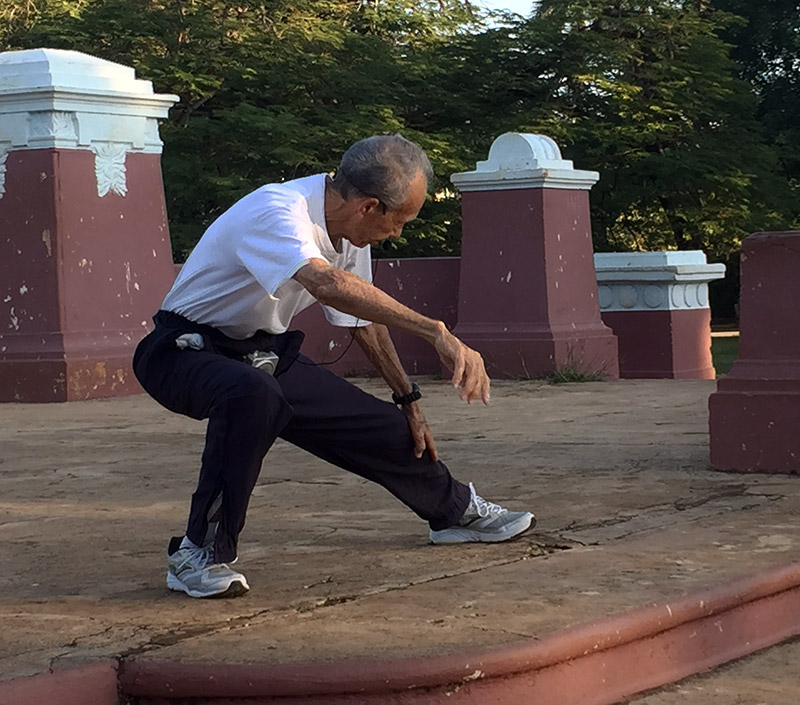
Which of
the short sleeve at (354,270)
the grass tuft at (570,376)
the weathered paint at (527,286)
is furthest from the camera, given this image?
the weathered paint at (527,286)

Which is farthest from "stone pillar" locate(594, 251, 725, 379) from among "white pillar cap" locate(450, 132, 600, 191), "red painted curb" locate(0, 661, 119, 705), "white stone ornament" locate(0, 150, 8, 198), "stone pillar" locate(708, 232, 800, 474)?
"red painted curb" locate(0, 661, 119, 705)

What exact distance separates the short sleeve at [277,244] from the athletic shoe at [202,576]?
2.30 feet

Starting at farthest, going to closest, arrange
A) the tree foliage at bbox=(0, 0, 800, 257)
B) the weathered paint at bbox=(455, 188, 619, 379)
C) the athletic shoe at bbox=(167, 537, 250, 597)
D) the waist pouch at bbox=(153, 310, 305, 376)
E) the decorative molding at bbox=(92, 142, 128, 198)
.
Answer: the tree foliage at bbox=(0, 0, 800, 257), the weathered paint at bbox=(455, 188, 619, 379), the decorative molding at bbox=(92, 142, 128, 198), the waist pouch at bbox=(153, 310, 305, 376), the athletic shoe at bbox=(167, 537, 250, 597)

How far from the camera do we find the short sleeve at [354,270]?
3.95 m

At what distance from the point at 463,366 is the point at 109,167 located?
6792 mm

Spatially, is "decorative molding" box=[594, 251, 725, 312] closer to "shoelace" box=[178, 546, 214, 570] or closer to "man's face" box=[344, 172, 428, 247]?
"man's face" box=[344, 172, 428, 247]

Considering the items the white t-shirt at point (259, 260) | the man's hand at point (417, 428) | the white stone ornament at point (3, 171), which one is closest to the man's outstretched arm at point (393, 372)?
the man's hand at point (417, 428)

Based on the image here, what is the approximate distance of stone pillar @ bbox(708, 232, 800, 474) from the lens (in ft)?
17.9

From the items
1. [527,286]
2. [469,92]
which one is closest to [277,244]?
[527,286]

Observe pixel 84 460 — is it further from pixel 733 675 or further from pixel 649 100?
pixel 649 100

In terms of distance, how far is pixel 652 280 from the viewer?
41.1 feet

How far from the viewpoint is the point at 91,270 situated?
9680mm

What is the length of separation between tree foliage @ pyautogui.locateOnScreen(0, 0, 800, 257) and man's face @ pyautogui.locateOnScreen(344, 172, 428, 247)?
67.6ft

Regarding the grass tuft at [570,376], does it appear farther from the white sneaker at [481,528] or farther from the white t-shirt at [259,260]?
the white t-shirt at [259,260]
